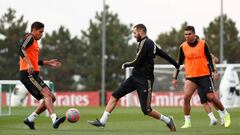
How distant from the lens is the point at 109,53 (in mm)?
87188

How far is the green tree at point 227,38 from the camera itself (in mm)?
88438

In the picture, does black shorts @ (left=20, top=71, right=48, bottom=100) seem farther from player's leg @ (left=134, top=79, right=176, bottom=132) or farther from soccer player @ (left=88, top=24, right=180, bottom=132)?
player's leg @ (left=134, top=79, right=176, bottom=132)

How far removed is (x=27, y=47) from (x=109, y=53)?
71623 mm

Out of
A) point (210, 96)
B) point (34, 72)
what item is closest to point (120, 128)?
point (210, 96)

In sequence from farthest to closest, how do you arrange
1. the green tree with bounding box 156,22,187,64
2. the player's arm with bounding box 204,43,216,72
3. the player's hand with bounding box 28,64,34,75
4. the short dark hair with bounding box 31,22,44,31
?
the green tree with bounding box 156,22,187,64
the player's arm with bounding box 204,43,216,72
the short dark hair with bounding box 31,22,44,31
the player's hand with bounding box 28,64,34,75

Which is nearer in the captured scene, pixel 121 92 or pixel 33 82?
pixel 121 92

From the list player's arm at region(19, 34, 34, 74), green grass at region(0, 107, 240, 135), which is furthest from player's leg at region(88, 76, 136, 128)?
player's arm at region(19, 34, 34, 74)

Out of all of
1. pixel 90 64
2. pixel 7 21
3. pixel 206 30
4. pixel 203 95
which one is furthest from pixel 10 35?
pixel 203 95

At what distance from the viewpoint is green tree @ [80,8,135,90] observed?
85875 mm

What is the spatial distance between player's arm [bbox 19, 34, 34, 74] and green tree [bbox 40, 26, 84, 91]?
71.4 m

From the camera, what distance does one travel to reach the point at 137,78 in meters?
15.1

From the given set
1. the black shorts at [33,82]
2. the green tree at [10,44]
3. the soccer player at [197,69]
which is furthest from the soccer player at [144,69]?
the green tree at [10,44]

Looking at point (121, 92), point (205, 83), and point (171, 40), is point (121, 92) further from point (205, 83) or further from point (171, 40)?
point (171, 40)

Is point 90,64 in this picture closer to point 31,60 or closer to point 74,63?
point 74,63
